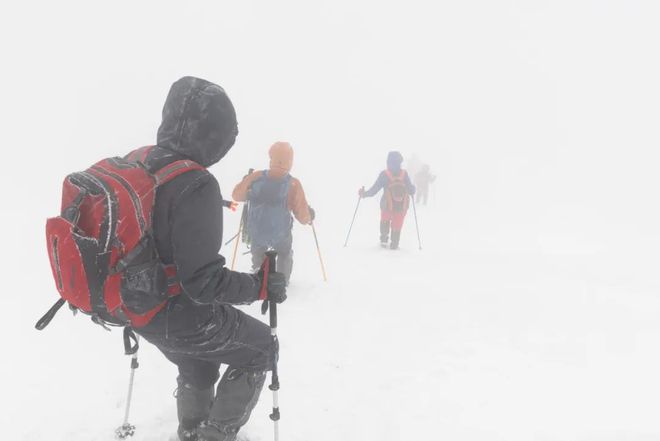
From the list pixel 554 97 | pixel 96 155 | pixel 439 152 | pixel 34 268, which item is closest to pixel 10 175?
pixel 96 155

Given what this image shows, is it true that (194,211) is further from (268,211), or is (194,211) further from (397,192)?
(397,192)

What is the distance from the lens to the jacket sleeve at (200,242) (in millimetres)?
2266

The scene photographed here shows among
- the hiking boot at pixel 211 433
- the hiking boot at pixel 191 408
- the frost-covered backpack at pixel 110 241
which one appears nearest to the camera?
the frost-covered backpack at pixel 110 241

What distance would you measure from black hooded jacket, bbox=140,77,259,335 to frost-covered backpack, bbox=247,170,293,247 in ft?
13.7

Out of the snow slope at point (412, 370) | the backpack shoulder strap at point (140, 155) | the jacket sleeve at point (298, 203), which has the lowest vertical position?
the snow slope at point (412, 370)

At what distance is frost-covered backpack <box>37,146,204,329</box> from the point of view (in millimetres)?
2102

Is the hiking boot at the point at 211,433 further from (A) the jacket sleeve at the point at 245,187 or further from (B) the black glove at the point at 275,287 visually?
(A) the jacket sleeve at the point at 245,187

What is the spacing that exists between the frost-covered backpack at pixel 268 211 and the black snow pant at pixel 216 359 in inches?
157

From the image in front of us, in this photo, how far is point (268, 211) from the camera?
697cm

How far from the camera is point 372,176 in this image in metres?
47.7

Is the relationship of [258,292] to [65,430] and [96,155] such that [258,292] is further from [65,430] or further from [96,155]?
[96,155]

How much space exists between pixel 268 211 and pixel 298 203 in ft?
1.68

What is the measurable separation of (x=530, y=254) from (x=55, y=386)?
12583 millimetres

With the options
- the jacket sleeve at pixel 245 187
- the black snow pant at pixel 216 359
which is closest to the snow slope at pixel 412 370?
the black snow pant at pixel 216 359
